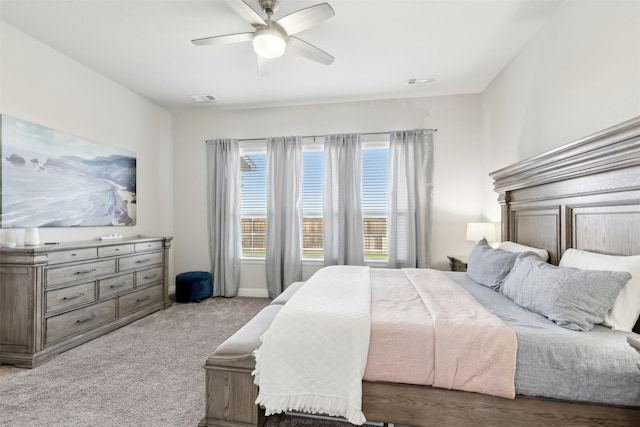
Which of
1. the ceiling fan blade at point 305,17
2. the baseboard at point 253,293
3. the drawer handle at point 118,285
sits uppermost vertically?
the ceiling fan blade at point 305,17

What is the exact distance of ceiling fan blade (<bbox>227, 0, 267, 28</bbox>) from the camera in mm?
1910

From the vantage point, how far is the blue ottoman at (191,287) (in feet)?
13.5

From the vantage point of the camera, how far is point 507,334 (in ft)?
4.63

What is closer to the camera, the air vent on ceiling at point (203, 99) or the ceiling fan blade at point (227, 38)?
the ceiling fan blade at point (227, 38)

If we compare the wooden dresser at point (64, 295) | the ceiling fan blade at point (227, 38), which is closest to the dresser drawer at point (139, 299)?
the wooden dresser at point (64, 295)

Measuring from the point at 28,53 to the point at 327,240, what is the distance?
3786 mm

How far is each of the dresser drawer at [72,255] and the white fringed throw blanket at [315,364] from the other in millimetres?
2257

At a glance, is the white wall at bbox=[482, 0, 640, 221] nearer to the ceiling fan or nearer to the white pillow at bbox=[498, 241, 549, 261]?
the white pillow at bbox=[498, 241, 549, 261]

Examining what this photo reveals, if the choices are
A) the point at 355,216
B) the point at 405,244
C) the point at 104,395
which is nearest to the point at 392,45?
the point at 355,216

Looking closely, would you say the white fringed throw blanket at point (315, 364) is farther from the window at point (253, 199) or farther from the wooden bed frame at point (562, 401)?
the window at point (253, 199)

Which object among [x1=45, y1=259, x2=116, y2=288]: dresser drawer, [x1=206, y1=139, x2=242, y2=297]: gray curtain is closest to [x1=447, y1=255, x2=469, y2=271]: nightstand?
[x1=206, y1=139, x2=242, y2=297]: gray curtain

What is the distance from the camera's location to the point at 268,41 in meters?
2.18

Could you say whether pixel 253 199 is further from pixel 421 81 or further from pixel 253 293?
pixel 421 81

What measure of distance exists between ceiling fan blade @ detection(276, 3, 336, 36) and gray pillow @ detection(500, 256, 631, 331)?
2.20 m
